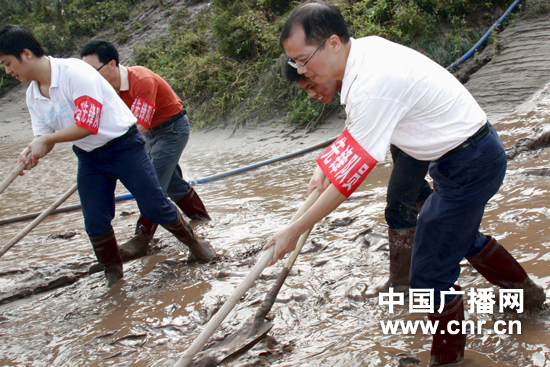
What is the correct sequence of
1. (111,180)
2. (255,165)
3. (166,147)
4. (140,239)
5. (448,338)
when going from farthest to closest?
(255,165) → (166,147) → (140,239) → (111,180) → (448,338)

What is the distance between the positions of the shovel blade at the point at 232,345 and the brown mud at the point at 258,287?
53mm

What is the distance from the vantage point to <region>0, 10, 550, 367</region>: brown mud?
2.33 metres

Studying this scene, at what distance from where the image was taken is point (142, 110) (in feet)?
12.9

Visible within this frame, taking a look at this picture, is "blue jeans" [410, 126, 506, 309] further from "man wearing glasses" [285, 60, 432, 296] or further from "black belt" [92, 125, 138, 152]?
"black belt" [92, 125, 138, 152]

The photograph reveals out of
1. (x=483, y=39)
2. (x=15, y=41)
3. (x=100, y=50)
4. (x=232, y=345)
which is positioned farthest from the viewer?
(x=483, y=39)

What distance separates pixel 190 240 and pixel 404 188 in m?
1.76

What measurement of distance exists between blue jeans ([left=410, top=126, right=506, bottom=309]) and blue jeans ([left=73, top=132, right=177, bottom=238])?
200 cm

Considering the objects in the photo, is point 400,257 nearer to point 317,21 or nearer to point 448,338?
point 448,338

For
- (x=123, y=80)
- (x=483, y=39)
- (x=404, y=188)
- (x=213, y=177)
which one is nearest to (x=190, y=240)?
(x=123, y=80)

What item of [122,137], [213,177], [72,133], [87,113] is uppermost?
[87,113]

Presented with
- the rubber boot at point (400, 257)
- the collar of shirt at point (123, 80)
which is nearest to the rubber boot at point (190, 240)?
the collar of shirt at point (123, 80)

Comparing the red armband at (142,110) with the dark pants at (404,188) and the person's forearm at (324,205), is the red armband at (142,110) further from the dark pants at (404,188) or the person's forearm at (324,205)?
the person's forearm at (324,205)

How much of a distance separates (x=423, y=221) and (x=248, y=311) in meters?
1.30

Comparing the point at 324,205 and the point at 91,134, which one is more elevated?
the point at 91,134
